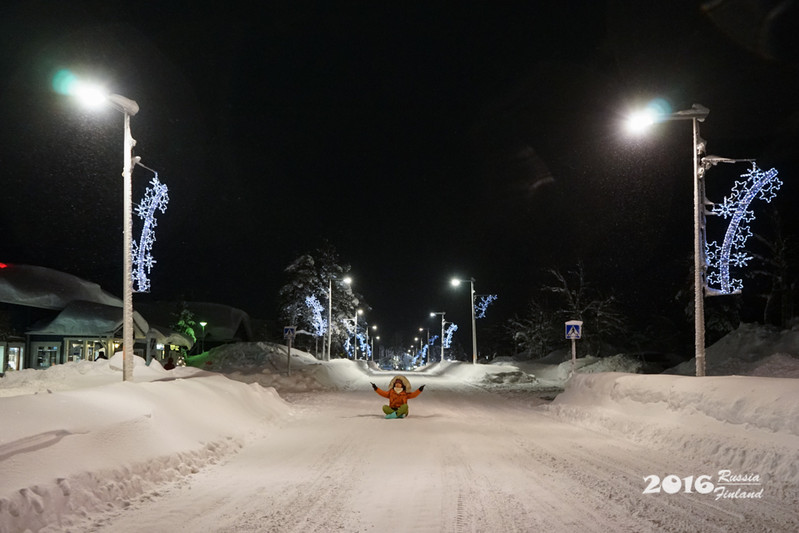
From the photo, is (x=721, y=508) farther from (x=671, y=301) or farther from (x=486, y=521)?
(x=671, y=301)

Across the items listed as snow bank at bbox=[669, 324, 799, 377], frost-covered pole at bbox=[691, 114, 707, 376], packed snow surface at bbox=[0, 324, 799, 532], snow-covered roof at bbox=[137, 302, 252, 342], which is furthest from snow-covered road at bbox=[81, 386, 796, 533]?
snow-covered roof at bbox=[137, 302, 252, 342]

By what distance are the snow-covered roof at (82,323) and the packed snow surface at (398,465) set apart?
26657mm

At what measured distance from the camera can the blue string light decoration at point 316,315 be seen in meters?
65.8

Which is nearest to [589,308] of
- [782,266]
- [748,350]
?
[782,266]

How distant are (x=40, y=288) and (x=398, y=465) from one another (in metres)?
42.4

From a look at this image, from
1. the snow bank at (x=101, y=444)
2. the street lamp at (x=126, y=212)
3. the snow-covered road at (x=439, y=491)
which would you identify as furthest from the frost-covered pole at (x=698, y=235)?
the street lamp at (x=126, y=212)

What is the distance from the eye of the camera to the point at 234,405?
1638 cm

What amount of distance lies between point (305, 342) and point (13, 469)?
6818 cm

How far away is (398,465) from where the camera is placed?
1067cm

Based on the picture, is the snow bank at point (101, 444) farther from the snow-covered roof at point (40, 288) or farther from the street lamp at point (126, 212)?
the snow-covered roof at point (40, 288)

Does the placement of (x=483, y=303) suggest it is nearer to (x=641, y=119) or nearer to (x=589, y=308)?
(x=589, y=308)

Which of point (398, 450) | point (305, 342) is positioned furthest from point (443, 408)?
point (305, 342)

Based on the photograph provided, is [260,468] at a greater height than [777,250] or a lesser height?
lesser

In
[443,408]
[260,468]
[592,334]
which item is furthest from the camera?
[592,334]
